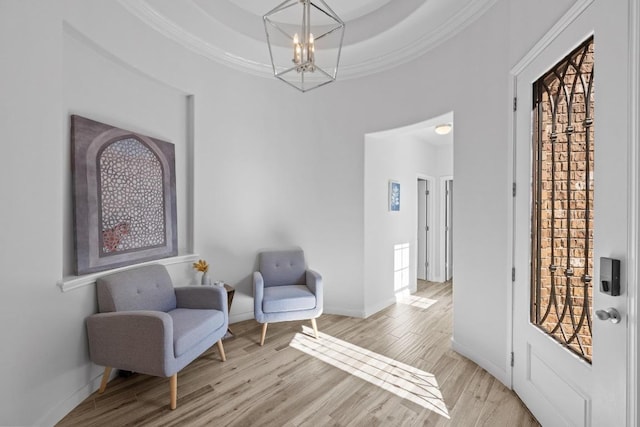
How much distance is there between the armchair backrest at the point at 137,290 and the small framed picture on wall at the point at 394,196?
9.40 feet

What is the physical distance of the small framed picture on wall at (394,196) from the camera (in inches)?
166

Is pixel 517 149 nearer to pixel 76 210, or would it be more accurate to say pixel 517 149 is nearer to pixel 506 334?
pixel 506 334

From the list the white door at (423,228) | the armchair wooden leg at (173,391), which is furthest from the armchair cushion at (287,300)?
the white door at (423,228)

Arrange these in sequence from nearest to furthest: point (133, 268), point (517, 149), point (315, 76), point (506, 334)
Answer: point (517, 149)
point (506, 334)
point (133, 268)
point (315, 76)

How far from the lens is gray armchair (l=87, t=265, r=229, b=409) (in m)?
2.00

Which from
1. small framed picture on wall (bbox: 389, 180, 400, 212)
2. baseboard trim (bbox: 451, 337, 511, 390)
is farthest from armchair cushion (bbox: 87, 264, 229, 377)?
small framed picture on wall (bbox: 389, 180, 400, 212)

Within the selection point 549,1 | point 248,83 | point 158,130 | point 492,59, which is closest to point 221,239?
point 158,130

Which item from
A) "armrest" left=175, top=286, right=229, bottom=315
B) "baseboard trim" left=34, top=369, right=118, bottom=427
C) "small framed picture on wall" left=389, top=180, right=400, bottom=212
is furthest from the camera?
"small framed picture on wall" left=389, top=180, right=400, bottom=212

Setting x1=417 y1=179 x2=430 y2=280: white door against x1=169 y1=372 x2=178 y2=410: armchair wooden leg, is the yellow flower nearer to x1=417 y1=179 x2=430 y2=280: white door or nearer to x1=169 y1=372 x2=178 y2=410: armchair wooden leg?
x1=169 y1=372 x2=178 y2=410: armchair wooden leg

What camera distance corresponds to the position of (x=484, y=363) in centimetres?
253

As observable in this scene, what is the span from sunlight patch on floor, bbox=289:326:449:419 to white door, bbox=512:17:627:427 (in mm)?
608

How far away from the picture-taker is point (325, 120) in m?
3.80

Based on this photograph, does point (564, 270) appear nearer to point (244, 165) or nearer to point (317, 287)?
point (317, 287)

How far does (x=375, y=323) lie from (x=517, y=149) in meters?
2.38
